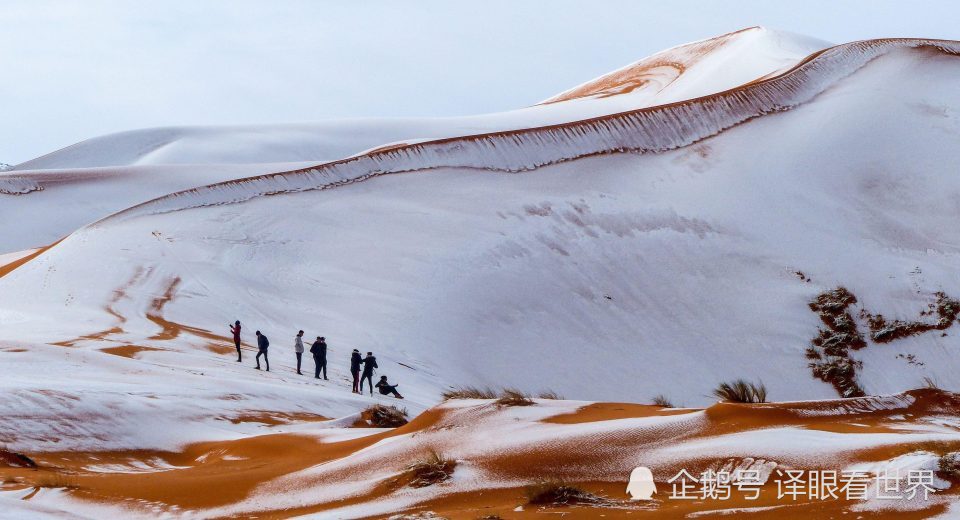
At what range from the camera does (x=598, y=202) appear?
3109 cm

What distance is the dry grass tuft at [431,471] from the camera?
9.18m

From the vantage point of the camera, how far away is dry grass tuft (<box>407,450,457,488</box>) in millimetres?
9180

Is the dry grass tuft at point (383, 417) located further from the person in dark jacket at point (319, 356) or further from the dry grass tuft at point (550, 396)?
the person in dark jacket at point (319, 356)

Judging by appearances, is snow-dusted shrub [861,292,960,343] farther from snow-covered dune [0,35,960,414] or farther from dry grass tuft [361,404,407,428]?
dry grass tuft [361,404,407,428]

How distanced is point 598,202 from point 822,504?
2390cm

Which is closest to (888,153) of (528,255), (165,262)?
(528,255)

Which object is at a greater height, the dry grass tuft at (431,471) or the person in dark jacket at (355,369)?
the dry grass tuft at (431,471)

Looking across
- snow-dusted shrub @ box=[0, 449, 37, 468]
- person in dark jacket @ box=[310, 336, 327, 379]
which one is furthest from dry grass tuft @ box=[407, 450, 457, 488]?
person in dark jacket @ box=[310, 336, 327, 379]

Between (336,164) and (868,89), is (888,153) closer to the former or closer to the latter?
(868,89)

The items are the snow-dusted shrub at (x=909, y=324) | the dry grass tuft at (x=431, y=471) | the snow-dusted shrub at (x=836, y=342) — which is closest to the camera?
the dry grass tuft at (x=431, y=471)

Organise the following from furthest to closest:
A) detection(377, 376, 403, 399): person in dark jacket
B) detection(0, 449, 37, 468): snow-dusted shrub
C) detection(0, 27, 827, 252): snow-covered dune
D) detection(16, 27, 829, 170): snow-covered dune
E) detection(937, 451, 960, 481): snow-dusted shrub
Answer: detection(16, 27, 829, 170): snow-covered dune
detection(0, 27, 827, 252): snow-covered dune
detection(377, 376, 403, 399): person in dark jacket
detection(0, 449, 37, 468): snow-dusted shrub
detection(937, 451, 960, 481): snow-dusted shrub

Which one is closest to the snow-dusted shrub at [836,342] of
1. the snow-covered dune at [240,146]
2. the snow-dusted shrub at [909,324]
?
the snow-dusted shrub at [909,324]

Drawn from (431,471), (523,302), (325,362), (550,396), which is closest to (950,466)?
(431,471)

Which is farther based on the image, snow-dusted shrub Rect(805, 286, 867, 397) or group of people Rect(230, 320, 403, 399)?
snow-dusted shrub Rect(805, 286, 867, 397)
